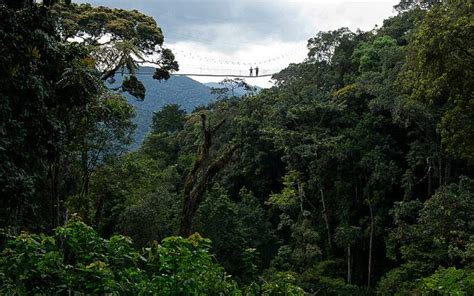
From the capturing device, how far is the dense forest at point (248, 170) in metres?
3.33

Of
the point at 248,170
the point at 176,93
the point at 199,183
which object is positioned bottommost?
the point at 248,170

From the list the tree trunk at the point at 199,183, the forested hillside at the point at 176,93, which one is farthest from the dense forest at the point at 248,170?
the forested hillside at the point at 176,93

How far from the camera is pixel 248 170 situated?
22.8 meters

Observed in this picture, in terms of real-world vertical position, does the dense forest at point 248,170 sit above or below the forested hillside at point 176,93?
below

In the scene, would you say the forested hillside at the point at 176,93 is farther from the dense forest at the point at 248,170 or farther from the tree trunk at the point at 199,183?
the tree trunk at the point at 199,183

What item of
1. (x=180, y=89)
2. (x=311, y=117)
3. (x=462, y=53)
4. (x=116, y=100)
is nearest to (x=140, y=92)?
(x=116, y=100)

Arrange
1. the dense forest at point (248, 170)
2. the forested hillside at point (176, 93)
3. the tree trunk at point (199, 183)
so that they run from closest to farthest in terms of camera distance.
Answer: the dense forest at point (248, 170)
the tree trunk at point (199, 183)
the forested hillside at point (176, 93)

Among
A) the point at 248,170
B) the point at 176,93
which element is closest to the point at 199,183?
the point at 248,170

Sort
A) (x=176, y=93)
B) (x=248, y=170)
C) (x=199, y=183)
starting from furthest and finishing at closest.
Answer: (x=176, y=93) → (x=248, y=170) → (x=199, y=183)

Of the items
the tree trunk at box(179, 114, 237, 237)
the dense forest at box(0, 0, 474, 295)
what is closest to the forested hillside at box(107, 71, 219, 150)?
the dense forest at box(0, 0, 474, 295)

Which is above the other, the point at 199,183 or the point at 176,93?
the point at 176,93

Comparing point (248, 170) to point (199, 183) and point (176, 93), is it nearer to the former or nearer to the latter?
point (199, 183)

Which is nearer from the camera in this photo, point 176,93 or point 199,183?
point 199,183

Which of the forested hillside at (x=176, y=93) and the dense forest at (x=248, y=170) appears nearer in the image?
the dense forest at (x=248, y=170)
